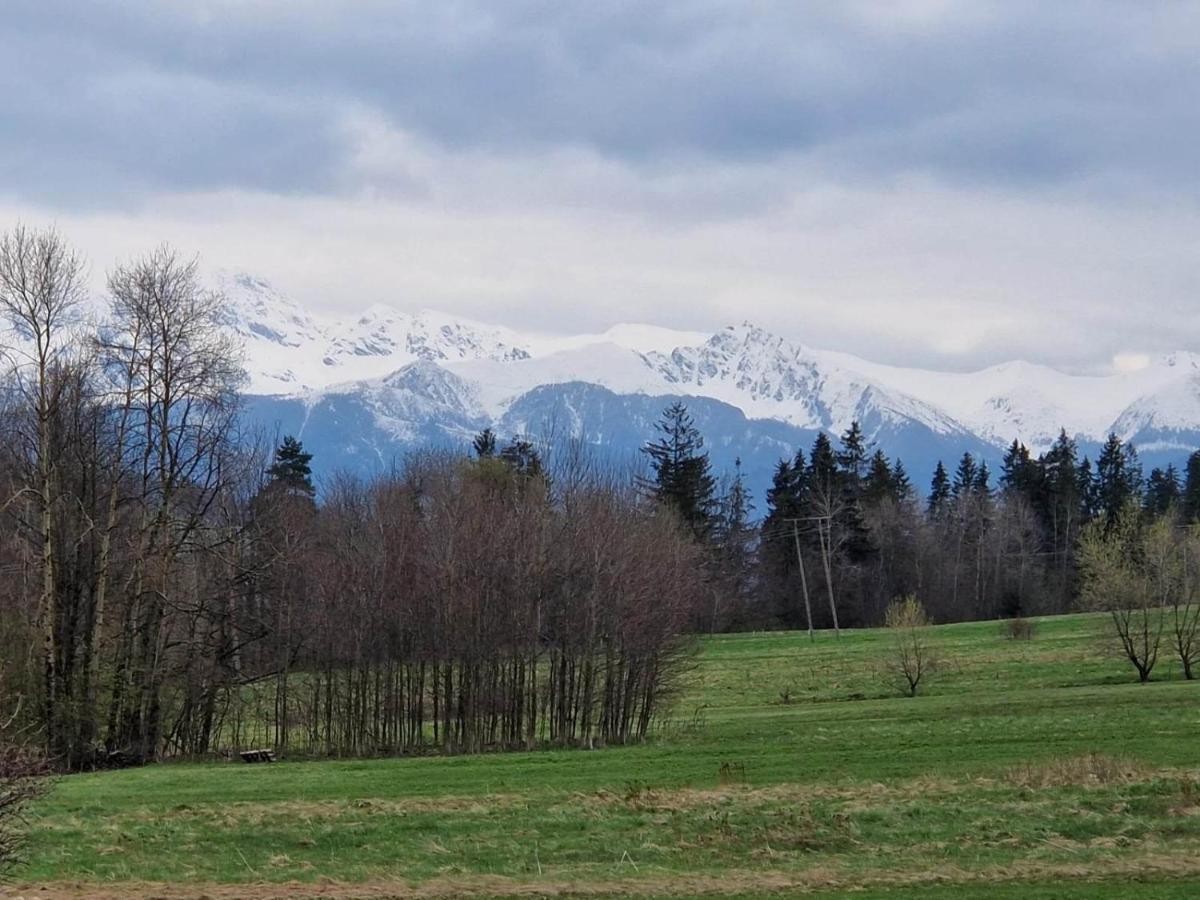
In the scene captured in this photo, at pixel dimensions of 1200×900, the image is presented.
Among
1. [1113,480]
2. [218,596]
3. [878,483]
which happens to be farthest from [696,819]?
[1113,480]

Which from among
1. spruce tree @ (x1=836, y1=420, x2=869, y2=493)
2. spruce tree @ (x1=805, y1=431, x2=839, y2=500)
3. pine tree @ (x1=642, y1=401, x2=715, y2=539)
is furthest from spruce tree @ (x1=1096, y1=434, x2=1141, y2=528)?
pine tree @ (x1=642, y1=401, x2=715, y2=539)

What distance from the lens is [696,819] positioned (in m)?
23.2

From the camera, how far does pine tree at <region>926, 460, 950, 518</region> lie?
422 ft

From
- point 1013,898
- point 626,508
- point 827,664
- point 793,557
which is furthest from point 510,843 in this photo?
point 793,557

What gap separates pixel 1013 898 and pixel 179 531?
3292cm

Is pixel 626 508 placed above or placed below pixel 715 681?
above

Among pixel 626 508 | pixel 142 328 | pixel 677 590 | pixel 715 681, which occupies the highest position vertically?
pixel 142 328

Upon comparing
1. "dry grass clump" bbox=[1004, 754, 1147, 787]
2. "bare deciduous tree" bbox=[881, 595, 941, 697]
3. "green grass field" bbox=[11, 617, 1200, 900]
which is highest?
"bare deciduous tree" bbox=[881, 595, 941, 697]

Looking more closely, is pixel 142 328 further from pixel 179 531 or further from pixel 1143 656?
pixel 1143 656

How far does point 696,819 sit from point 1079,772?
774 centimetres

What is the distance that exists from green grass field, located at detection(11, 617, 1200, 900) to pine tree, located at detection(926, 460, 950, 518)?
299ft

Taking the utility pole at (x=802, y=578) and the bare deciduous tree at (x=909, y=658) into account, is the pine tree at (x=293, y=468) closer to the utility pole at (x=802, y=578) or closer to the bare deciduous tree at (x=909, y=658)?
the utility pole at (x=802, y=578)

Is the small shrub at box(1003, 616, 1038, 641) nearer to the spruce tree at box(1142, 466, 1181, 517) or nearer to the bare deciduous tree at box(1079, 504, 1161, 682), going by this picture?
the bare deciduous tree at box(1079, 504, 1161, 682)

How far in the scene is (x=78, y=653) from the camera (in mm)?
43594
